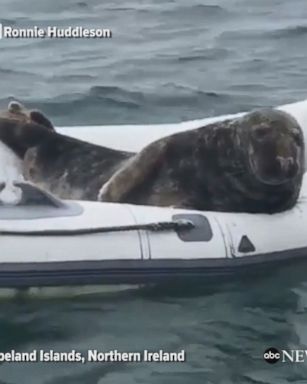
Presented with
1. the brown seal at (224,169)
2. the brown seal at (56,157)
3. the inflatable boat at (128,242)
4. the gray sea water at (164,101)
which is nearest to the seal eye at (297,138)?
the brown seal at (224,169)

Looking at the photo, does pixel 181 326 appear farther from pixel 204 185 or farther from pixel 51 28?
pixel 51 28

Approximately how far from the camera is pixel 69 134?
3.42 meters

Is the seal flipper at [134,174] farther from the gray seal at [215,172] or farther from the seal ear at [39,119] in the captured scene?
the seal ear at [39,119]

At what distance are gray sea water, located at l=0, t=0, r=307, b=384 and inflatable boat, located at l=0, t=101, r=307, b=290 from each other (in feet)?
0.17

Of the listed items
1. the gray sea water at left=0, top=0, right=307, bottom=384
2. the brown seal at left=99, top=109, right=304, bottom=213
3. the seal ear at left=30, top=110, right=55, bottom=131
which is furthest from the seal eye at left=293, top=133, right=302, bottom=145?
the seal ear at left=30, top=110, right=55, bottom=131

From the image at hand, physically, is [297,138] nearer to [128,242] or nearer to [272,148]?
[272,148]

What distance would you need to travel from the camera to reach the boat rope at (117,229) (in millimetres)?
3000

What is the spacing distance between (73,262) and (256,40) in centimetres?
180

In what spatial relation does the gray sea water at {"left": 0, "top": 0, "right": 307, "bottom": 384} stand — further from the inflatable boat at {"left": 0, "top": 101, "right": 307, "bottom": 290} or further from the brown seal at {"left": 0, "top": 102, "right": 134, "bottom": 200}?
the brown seal at {"left": 0, "top": 102, "right": 134, "bottom": 200}

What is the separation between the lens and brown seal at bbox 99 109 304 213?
315cm

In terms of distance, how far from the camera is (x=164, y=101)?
13.8ft

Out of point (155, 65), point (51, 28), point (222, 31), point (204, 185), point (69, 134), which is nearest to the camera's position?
point (204, 185)

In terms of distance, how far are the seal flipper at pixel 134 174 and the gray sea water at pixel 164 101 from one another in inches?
9.6

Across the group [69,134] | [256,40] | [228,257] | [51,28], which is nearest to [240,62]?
[256,40]
